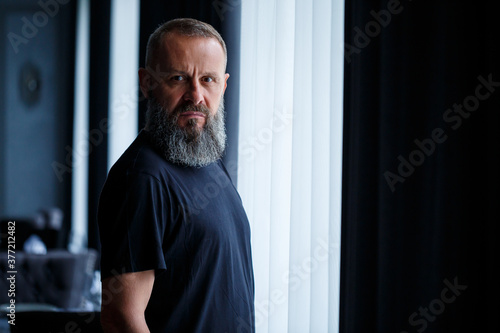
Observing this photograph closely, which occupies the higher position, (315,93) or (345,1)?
(345,1)

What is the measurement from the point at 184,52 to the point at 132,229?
1.39ft

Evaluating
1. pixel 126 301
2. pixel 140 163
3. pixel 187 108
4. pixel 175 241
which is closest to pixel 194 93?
pixel 187 108

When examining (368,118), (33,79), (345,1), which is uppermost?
(33,79)

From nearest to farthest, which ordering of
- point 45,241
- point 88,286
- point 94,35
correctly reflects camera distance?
point 88,286, point 45,241, point 94,35

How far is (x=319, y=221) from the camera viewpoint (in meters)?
2.35

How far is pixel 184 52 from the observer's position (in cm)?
128

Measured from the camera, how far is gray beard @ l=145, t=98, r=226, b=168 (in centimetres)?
127

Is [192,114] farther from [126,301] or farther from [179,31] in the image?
[126,301]

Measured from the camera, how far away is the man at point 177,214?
3.63ft

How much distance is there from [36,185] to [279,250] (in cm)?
568

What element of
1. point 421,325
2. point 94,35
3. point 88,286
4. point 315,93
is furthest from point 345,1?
point 94,35

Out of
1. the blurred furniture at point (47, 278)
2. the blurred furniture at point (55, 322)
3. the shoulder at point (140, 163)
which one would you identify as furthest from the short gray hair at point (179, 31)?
the blurred furniture at point (47, 278)

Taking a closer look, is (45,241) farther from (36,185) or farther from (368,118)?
(368,118)

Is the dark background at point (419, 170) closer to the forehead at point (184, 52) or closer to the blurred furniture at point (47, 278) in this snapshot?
the forehead at point (184, 52)
